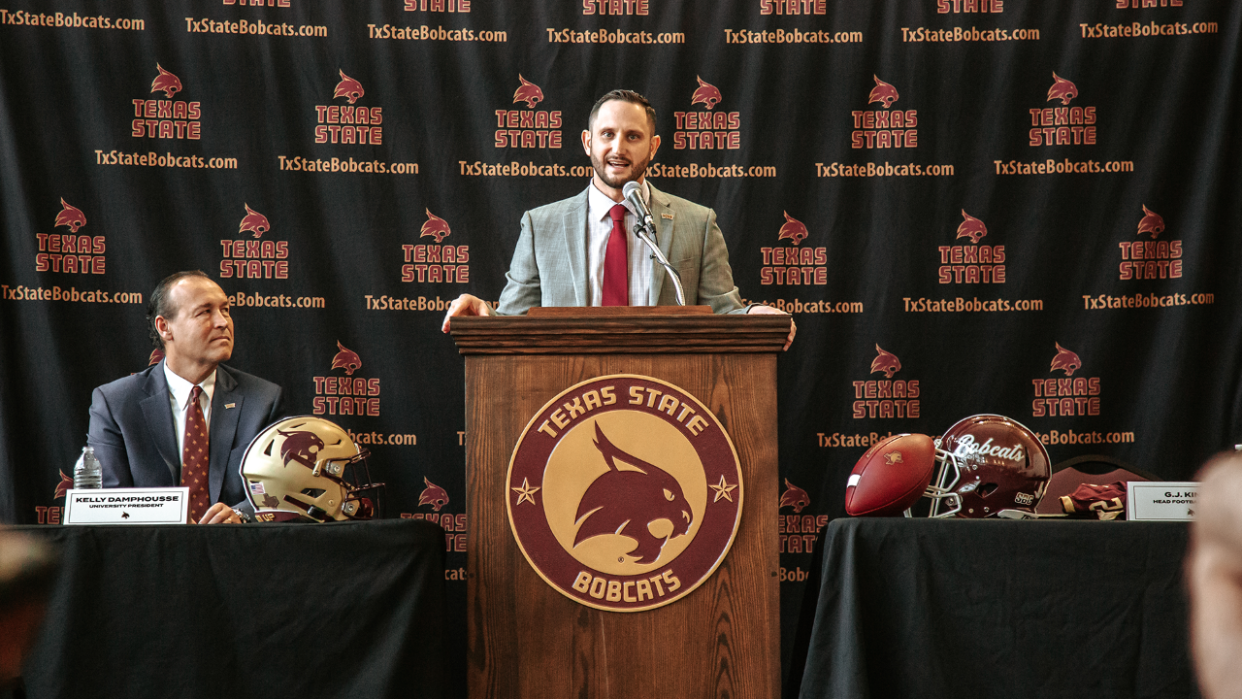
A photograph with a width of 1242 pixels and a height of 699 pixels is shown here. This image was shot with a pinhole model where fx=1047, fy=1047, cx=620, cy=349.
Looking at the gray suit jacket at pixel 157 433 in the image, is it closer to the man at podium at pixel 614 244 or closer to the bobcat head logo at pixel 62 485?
the bobcat head logo at pixel 62 485

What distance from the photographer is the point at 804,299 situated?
3945mm

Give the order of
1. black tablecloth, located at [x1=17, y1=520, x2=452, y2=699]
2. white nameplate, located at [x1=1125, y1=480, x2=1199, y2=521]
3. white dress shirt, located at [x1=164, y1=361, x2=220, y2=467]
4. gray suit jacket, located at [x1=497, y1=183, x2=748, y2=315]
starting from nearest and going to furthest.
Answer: black tablecloth, located at [x1=17, y1=520, x2=452, y2=699] → white nameplate, located at [x1=1125, y1=480, x2=1199, y2=521] → gray suit jacket, located at [x1=497, y1=183, x2=748, y2=315] → white dress shirt, located at [x1=164, y1=361, x2=220, y2=467]

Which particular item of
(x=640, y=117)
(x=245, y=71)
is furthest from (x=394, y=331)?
(x=640, y=117)

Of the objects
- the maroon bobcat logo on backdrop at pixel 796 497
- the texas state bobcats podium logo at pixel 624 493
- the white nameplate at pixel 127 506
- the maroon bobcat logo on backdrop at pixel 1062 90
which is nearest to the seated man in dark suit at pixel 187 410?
the white nameplate at pixel 127 506

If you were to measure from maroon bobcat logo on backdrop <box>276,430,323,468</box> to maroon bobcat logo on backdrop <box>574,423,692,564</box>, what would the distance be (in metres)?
0.70

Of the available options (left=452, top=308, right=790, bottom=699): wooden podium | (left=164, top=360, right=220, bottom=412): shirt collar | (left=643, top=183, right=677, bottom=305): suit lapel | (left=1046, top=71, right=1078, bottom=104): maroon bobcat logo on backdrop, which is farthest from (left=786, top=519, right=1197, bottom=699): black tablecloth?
(left=1046, top=71, right=1078, bottom=104): maroon bobcat logo on backdrop

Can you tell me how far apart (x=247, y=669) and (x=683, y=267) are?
1602mm

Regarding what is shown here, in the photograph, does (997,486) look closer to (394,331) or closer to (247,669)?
(247,669)

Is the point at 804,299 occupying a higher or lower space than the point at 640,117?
lower

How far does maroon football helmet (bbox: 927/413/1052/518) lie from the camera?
240cm

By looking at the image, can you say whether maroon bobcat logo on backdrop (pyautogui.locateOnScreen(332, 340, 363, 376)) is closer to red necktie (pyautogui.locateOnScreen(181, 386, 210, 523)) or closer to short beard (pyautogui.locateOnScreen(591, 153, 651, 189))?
red necktie (pyautogui.locateOnScreen(181, 386, 210, 523))

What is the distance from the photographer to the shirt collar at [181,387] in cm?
336

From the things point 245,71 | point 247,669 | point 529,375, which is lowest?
point 247,669

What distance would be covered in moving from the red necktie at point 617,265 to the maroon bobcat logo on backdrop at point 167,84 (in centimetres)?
196
